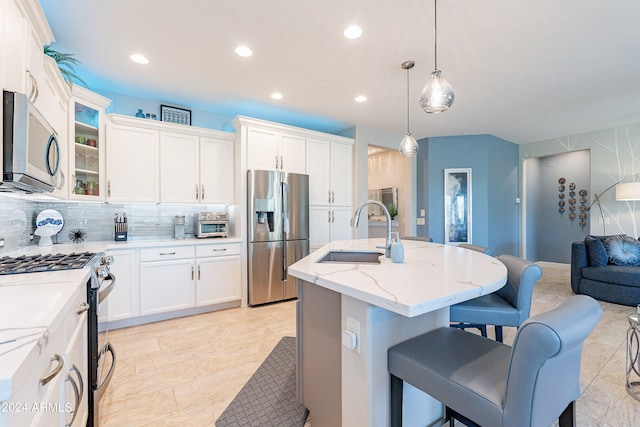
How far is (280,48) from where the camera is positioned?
255 cm

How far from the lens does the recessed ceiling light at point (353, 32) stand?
2.27 m

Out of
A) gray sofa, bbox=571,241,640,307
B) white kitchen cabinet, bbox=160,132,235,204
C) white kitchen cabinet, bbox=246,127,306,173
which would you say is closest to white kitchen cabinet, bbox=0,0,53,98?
white kitchen cabinet, bbox=160,132,235,204

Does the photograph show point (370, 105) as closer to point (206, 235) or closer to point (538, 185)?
point (206, 235)

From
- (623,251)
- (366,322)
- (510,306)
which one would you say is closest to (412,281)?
(366,322)

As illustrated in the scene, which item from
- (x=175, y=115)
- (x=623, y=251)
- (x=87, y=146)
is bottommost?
(x=623, y=251)

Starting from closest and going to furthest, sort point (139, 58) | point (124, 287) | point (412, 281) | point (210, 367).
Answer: point (412, 281) < point (210, 367) < point (139, 58) < point (124, 287)

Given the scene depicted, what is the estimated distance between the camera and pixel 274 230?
3777 millimetres

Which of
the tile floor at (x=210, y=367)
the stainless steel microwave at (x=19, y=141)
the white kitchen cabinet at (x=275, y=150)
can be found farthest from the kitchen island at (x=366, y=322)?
the white kitchen cabinet at (x=275, y=150)

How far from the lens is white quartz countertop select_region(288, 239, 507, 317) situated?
1.01 meters

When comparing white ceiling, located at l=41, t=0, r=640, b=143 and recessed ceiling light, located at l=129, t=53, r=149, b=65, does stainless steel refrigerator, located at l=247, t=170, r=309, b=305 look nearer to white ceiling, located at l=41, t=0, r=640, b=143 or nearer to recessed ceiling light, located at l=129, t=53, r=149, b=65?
white ceiling, located at l=41, t=0, r=640, b=143

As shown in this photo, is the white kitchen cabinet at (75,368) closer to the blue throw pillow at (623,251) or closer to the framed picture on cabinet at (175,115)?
the framed picture on cabinet at (175,115)

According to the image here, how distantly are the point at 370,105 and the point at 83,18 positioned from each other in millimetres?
3036

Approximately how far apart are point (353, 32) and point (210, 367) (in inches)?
116

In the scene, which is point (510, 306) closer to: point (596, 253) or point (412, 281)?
point (412, 281)
